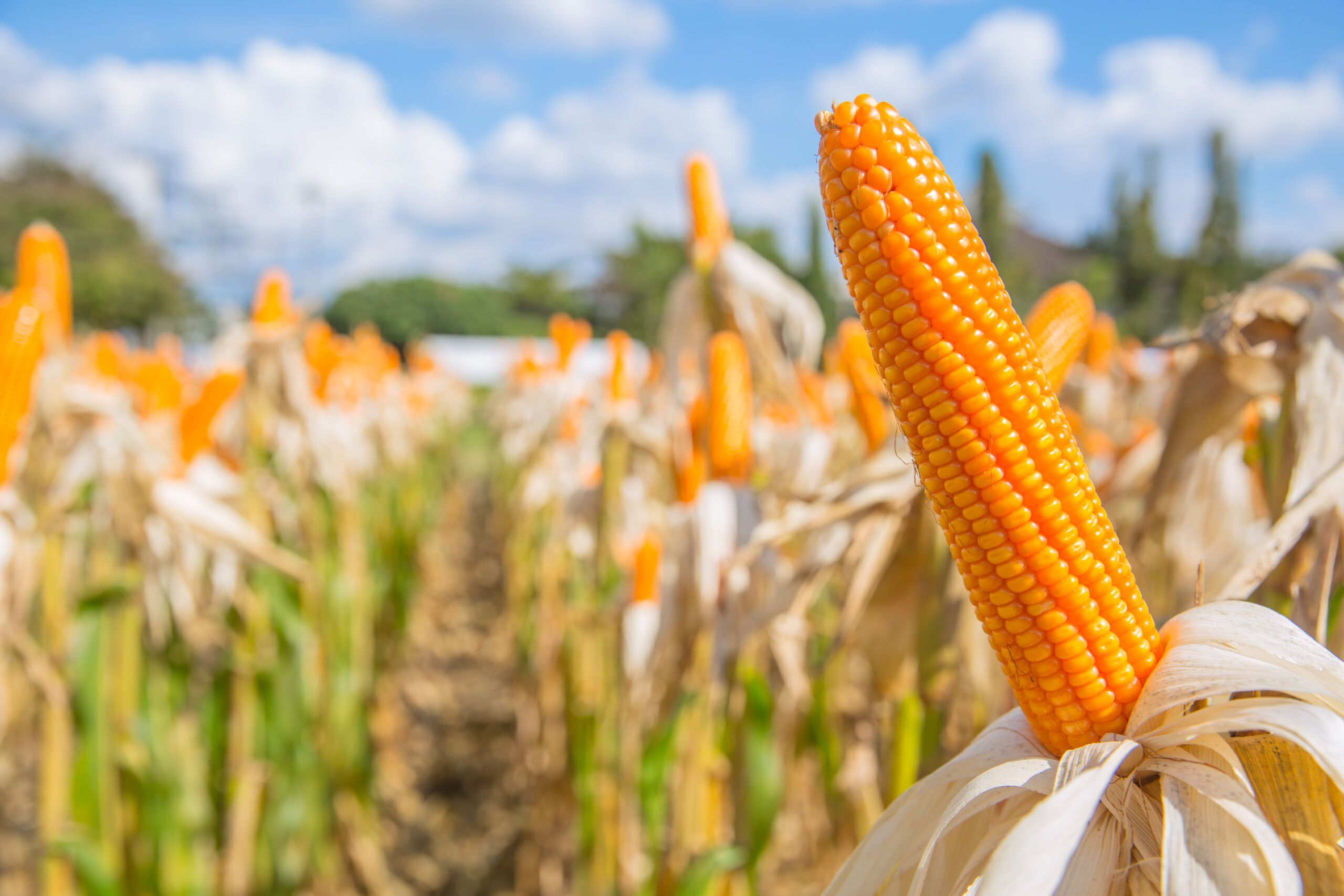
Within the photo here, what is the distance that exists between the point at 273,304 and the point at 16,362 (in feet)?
5.34

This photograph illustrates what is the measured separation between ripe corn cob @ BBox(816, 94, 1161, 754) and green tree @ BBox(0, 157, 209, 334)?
3502cm

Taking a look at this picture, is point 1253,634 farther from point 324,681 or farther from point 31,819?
point 31,819

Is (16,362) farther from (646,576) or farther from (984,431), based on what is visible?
(984,431)

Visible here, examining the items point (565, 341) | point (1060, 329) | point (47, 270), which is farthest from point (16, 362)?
point (565, 341)

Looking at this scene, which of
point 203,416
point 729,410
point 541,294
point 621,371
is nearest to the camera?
point 729,410

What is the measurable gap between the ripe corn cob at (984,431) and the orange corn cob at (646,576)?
7.00 ft

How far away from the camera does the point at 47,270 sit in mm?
2447

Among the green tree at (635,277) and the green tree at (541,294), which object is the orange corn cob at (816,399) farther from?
the green tree at (541,294)

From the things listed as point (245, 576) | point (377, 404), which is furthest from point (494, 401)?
point (245, 576)

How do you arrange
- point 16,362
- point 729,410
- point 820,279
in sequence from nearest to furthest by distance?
point 16,362, point 729,410, point 820,279

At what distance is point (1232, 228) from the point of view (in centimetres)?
2891

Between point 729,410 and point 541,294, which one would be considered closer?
point 729,410

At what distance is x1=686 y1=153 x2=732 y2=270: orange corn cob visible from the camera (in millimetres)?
2525

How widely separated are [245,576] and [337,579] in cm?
151
